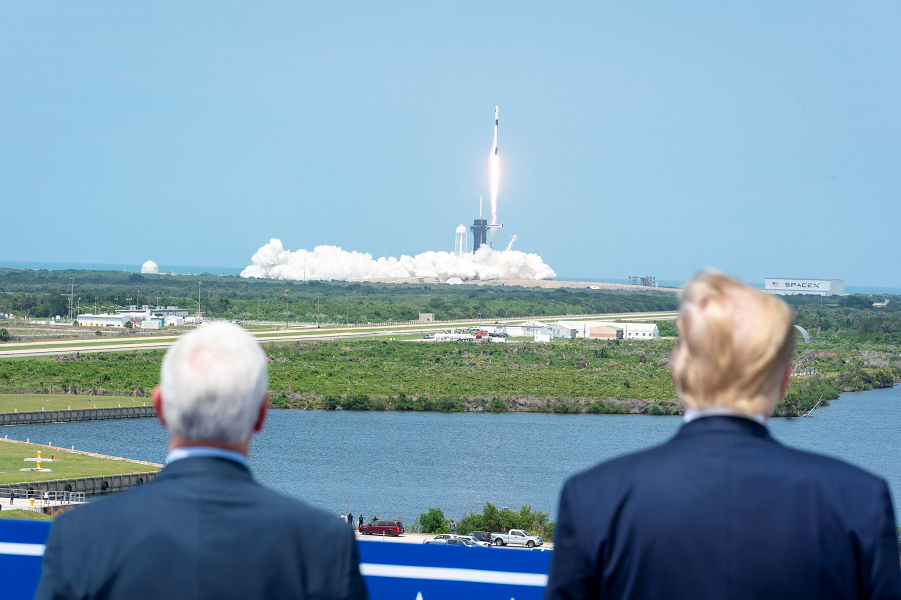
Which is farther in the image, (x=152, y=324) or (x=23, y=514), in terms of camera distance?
(x=152, y=324)

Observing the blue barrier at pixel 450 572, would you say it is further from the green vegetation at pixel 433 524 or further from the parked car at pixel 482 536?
the green vegetation at pixel 433 524

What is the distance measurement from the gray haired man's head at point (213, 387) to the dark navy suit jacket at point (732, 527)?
0.63 meters

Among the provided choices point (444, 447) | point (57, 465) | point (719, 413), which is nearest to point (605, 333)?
point (444, 447)

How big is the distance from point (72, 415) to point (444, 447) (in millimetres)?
13213

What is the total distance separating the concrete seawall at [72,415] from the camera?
33844 millimetres

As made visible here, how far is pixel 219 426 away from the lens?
190cm

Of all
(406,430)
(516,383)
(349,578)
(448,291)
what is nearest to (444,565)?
(349,578)

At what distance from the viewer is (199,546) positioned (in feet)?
5.98

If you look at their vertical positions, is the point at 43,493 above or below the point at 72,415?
above

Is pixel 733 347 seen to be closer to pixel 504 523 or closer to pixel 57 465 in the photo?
pixel 504 523

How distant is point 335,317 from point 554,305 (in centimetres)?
2356

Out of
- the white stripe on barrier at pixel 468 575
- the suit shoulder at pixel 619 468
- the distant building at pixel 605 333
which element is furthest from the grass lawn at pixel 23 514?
the distant building at pixel 605 333

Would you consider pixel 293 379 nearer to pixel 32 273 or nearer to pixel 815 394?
pixel 815 394

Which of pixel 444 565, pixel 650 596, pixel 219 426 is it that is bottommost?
pixel 444 565
